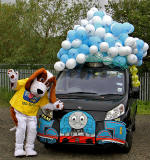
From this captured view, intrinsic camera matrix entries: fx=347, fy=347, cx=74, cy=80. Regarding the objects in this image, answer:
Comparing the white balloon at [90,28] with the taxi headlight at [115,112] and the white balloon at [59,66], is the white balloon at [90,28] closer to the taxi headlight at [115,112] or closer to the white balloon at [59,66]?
the white balloon at [59,66]

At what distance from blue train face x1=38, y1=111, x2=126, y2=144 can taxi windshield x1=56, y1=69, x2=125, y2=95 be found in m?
0.88

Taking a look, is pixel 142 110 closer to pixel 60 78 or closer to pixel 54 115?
pixel 60 78

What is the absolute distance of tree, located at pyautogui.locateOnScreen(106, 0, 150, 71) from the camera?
1542 centimetres

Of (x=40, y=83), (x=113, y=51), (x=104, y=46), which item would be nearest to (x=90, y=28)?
(x=104, y=46)

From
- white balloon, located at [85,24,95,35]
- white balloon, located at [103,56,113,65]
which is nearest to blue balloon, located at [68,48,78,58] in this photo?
white balloon, located at [85,24,95,35]

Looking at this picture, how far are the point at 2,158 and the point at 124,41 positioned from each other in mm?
3606

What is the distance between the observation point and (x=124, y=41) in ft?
25.4

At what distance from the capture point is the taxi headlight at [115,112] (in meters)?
6.28

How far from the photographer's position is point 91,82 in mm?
7234

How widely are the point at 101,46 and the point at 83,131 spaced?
2.15m

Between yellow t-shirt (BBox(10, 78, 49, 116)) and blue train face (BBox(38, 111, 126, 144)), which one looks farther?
yellow t-shirt (BBox(10, 78, 49, 116))

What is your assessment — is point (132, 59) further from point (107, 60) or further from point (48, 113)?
point (48, 113)

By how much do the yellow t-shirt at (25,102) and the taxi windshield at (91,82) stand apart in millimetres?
639

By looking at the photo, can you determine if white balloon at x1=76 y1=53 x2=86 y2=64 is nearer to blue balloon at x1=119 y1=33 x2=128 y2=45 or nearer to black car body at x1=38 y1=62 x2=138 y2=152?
black car body at x1=38 y1=62 x2=138 y2=152
